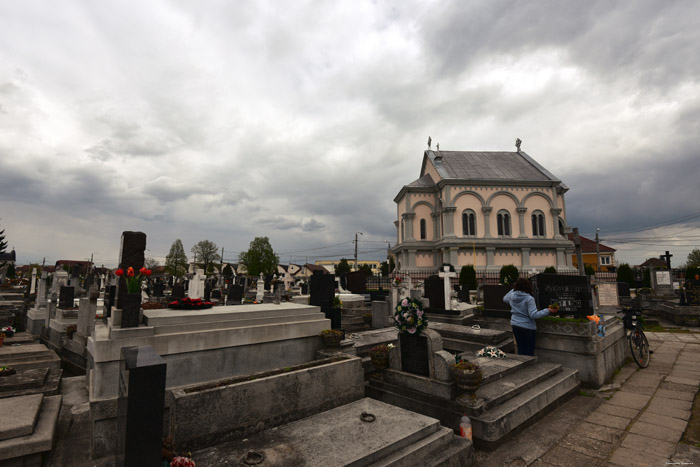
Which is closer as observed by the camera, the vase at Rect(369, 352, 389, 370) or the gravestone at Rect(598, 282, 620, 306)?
the vase at Rect(369, 352, 389, 370)

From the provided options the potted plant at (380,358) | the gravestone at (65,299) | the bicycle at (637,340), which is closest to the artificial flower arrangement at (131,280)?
the potted plant at (380,358)

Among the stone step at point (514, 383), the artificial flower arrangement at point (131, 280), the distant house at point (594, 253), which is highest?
the distant house at point (594, 253)

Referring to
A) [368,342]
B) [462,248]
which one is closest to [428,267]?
[462,248]

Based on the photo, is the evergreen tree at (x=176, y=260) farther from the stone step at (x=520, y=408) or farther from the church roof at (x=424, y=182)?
the stone step at (x=520, y=408)

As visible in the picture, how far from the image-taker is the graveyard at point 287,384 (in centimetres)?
340

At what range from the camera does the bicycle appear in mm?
7879

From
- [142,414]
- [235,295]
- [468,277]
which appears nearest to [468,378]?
[142,414]

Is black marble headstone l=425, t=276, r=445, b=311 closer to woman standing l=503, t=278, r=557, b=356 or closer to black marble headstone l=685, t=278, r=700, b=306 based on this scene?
woman standing l=503, t=278, r=557, b=356

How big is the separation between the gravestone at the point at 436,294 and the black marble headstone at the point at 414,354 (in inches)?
292

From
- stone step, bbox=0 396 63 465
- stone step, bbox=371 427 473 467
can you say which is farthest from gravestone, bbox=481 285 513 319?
stone step, bbox=0 396 63 465

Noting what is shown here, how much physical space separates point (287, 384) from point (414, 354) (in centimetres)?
218

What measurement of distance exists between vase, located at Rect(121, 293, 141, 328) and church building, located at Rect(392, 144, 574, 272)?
30.5m

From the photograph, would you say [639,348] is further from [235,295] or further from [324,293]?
[235,295]

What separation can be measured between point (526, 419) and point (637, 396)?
2.85 metres
